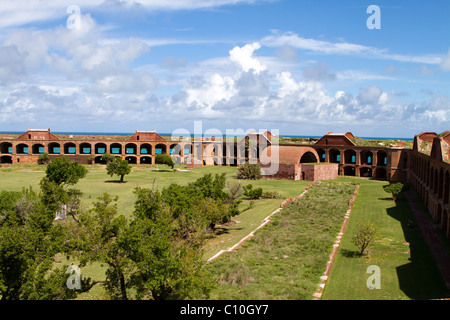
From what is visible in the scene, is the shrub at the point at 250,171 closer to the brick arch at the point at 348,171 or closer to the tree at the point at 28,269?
the brick arch at the point at 348,171

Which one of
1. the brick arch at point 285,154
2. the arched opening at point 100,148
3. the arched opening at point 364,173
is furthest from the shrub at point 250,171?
the arched opening at point 100,148

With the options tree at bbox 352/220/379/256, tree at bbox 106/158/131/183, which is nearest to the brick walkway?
tree at bbox 352/220/379/256

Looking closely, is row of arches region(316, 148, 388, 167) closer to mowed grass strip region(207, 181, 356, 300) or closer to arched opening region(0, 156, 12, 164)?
mowed grass strip region(207, 181, 356, 300)

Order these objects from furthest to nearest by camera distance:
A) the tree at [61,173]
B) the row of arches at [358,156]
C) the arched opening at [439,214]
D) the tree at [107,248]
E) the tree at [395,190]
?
the row of arches at [358,156]
the tree at [395,190]
the tree at [61,173]
the arched opening at [439,214]
the tree at [107,248]

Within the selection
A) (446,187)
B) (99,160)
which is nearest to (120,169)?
(99,160)
